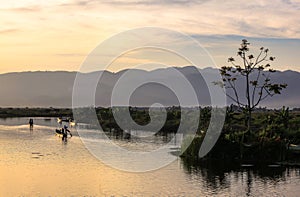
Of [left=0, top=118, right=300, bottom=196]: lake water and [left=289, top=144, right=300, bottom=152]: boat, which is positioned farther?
[left=289, top=144, right=300, bottom=152]: boat

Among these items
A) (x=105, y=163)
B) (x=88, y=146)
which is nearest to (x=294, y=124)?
(x=88, y=146)

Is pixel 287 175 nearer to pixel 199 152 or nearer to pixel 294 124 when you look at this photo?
pixel 199 152

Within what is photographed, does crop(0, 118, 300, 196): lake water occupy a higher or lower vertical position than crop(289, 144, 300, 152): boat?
lower

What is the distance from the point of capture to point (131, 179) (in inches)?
1727

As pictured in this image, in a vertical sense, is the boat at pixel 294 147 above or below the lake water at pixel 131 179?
above

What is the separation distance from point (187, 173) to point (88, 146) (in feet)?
78.4

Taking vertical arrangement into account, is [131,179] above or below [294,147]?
below

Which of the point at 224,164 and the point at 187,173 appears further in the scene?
the point at 224,164

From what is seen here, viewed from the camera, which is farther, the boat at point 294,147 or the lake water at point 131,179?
the boat at point 294,147

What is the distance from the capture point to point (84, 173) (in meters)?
46.5

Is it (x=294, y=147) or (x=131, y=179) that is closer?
(x=131, y=179)

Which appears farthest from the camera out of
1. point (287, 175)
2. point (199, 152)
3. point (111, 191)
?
point (199, 152)

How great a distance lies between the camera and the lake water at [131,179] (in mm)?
39125

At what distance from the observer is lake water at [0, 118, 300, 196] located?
39125mm
